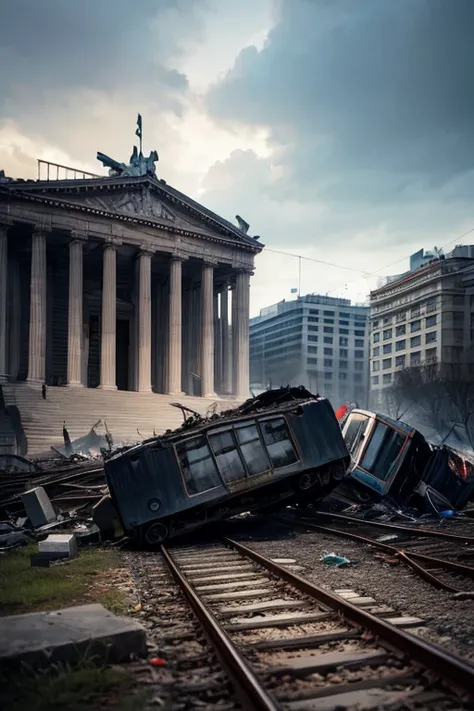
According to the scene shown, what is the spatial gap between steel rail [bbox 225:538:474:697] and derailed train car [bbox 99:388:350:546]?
4.70m

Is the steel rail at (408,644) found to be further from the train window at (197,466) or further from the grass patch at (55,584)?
the train window at (197,466)

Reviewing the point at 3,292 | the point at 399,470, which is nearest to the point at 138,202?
the point at 3,292

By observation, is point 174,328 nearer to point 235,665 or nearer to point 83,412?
point 83,412

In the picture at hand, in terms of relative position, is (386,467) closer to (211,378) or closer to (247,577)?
(247,577)

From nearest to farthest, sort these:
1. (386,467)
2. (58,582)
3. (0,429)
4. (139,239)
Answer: (58,582)
(386,467)
(0,429)
(139,239)

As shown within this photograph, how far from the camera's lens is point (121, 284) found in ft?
146

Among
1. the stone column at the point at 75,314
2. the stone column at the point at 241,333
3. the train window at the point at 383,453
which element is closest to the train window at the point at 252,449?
the train window at the point at 383,453

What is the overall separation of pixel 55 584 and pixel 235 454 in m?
4.79

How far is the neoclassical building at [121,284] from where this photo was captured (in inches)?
1399

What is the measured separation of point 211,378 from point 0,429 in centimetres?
1523

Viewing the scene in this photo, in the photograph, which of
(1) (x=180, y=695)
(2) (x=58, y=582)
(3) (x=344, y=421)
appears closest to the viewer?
(1) (x=180, y=695)

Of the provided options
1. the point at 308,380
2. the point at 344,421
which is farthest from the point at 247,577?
the point at 308,380

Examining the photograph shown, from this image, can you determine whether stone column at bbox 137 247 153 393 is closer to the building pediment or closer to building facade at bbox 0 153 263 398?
building facade at bbox 0 153 263 398

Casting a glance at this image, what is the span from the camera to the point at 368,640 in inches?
211
